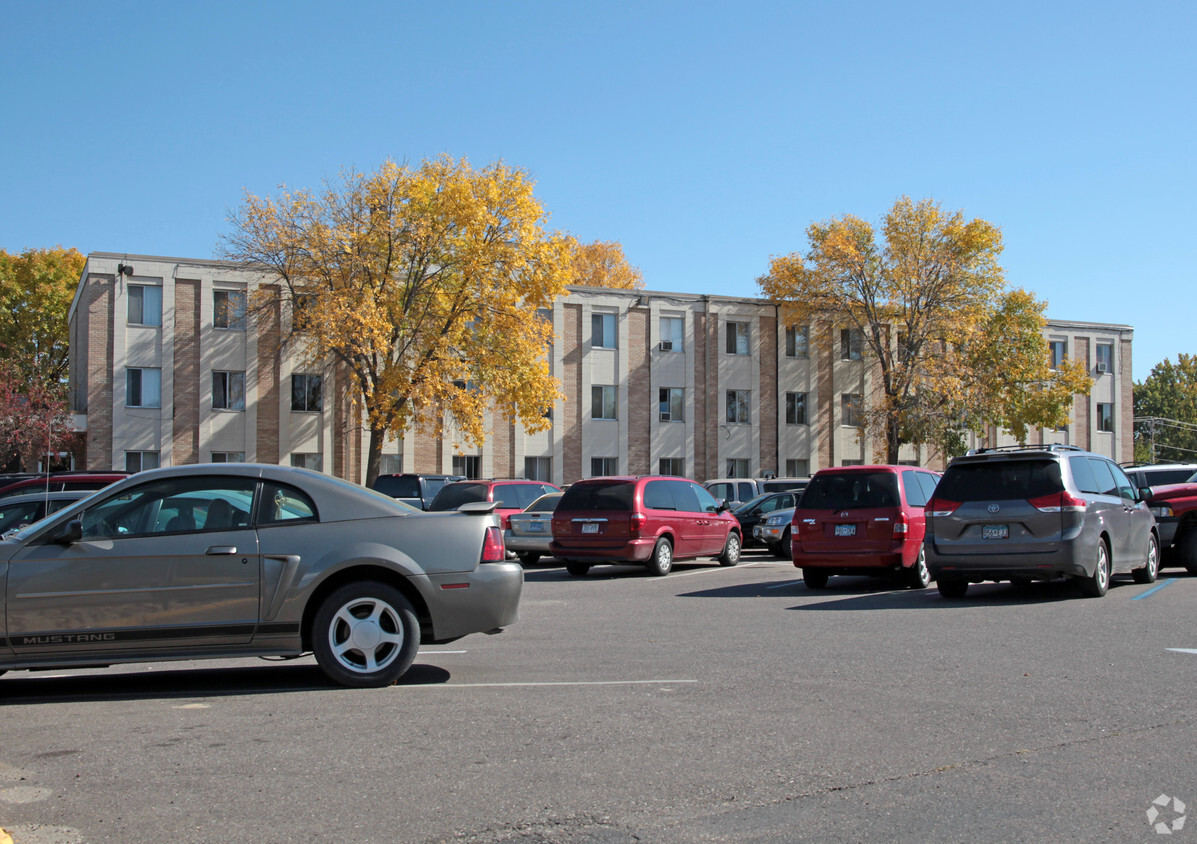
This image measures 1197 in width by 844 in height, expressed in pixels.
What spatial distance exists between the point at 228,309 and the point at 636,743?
35962mm

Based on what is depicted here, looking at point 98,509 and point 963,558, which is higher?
point 98,509

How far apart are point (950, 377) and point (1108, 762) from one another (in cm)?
4035

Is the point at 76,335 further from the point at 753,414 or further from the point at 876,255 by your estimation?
the point at 876,255

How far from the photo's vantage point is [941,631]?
1046cm

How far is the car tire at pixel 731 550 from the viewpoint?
68.9 feet

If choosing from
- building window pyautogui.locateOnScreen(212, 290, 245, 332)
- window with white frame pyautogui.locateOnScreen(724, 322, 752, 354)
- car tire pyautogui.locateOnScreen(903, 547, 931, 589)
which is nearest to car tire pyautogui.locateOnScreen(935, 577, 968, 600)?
car tire pyautogui.locateOnScreen(903, 547, 931, 589)

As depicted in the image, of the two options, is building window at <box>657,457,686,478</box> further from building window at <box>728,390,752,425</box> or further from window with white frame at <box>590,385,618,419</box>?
window with white frame at <box>590,385,618,419</box>

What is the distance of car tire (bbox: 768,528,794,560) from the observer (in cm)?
2400

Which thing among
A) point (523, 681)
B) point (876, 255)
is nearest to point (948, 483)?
point (523, 681)

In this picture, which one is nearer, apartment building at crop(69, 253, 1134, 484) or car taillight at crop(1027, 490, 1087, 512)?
car taillight at crop(1027, 490, 1087, 512)

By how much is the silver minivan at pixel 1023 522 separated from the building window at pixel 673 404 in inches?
1273

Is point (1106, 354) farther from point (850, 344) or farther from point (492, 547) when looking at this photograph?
point (492, 547)

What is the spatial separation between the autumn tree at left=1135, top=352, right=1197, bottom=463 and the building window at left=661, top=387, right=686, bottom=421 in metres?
81.2

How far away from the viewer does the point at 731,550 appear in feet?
69.4
